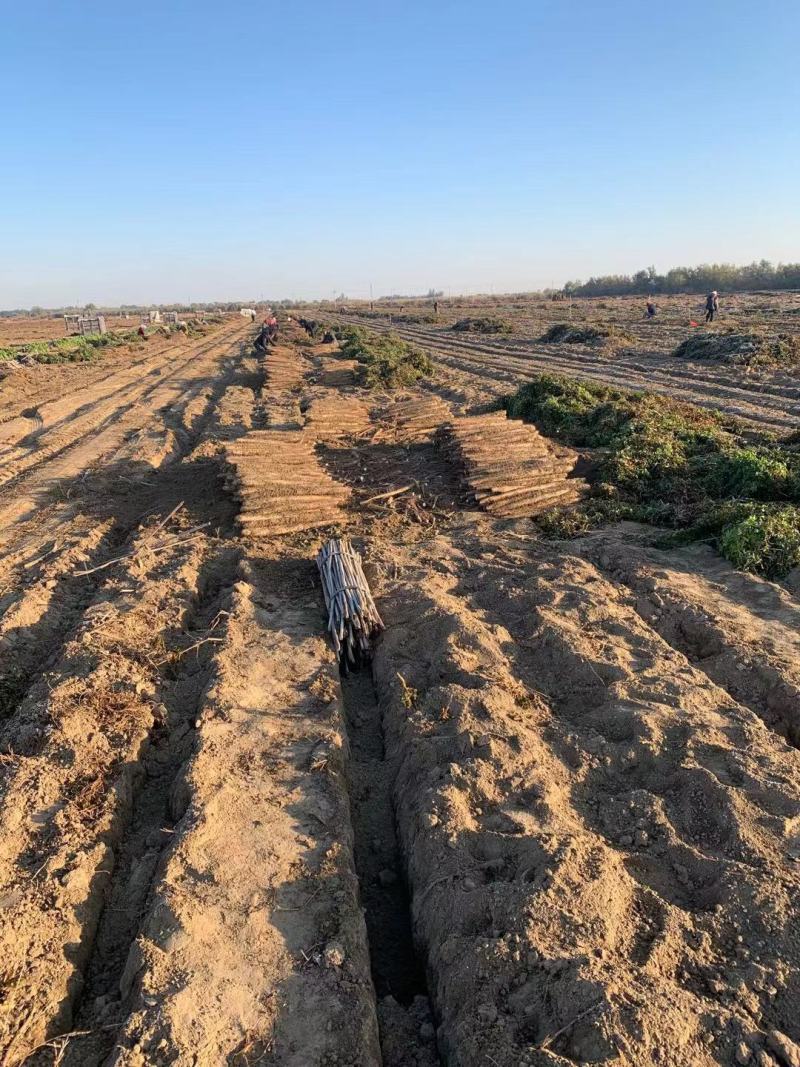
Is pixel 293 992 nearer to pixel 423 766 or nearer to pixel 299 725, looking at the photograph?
pixel 423 766

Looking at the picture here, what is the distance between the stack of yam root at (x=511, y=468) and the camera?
9445mm

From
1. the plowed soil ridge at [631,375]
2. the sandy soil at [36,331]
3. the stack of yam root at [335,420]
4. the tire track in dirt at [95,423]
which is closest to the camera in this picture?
the stack of yam root at [335,420]

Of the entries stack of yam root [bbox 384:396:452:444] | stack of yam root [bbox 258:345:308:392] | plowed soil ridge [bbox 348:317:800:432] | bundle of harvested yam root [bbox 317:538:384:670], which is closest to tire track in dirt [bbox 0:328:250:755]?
bundle of harvested yam root [bbox 317:538:384:670]

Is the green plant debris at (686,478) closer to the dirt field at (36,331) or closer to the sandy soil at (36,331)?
the dirt field at (36,331)

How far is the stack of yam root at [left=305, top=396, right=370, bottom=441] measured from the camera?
12331 millimetres

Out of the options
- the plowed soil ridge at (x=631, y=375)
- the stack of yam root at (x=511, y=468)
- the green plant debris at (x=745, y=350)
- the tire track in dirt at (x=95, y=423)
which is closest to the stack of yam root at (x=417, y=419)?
the stack of yam root at (x=511, y=468)

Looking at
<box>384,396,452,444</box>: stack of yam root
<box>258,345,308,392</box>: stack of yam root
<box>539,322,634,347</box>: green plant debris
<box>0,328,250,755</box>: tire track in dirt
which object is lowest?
<box>0,328,250,755</box>: tire track in dirt

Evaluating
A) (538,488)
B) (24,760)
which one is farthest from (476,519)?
(24,760)

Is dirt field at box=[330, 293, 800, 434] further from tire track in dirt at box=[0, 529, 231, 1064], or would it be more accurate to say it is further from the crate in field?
the crate in field

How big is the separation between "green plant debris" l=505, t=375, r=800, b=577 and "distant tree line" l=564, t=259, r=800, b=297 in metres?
65.6

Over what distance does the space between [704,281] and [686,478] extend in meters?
77.7

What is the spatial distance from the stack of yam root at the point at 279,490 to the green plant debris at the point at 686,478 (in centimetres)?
310

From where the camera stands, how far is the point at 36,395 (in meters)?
22.0

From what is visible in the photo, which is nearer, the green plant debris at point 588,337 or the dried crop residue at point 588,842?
the dried crop residue at point 588,842
